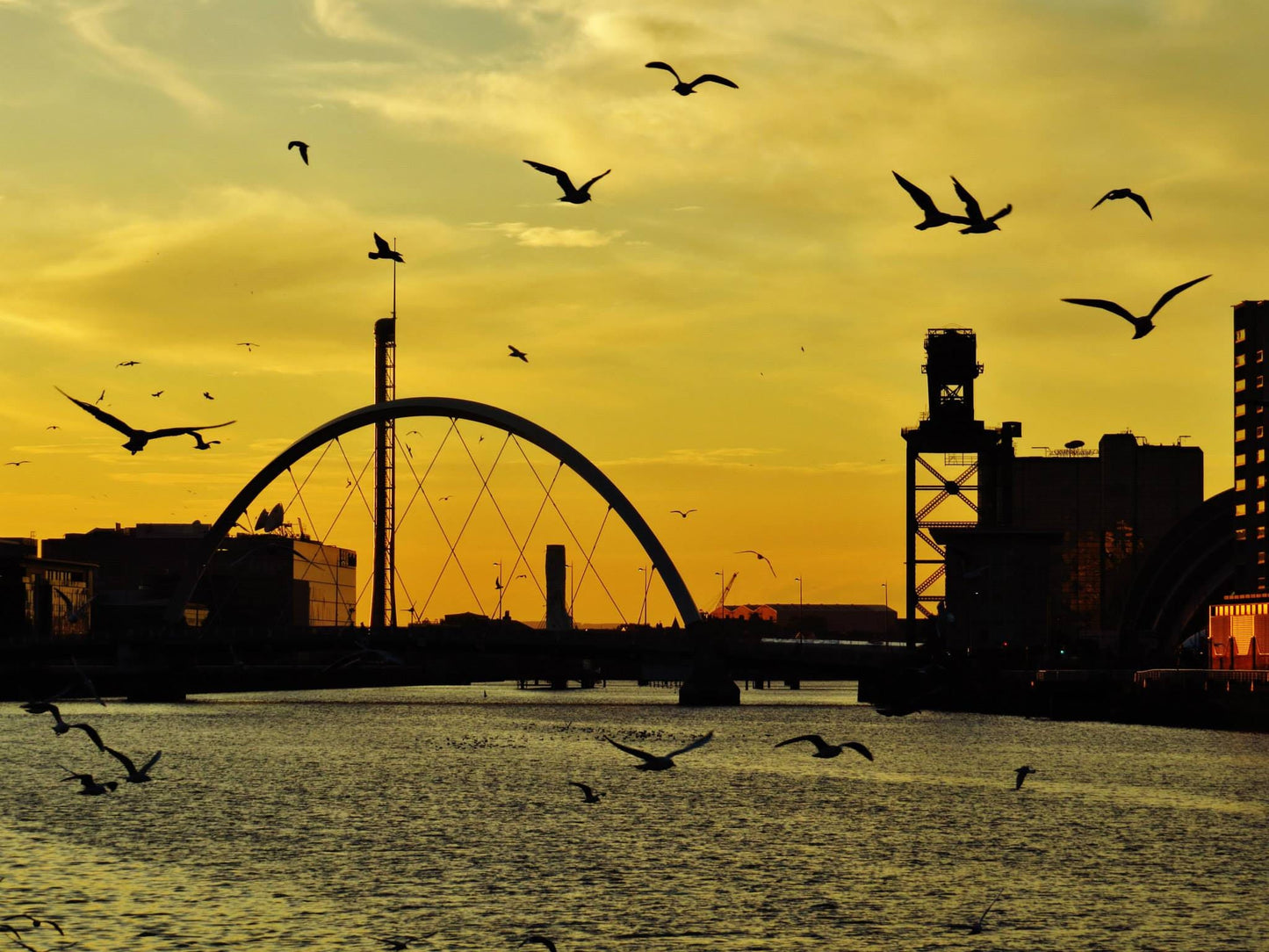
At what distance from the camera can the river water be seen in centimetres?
4547

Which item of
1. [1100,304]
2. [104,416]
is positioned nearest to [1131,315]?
[1100,304]

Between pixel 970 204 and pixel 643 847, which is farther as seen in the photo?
pixel 643 847

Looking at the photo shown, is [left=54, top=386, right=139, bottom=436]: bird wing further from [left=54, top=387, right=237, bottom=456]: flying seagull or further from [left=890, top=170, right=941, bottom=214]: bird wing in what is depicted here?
[left=890, top=170, right=941, bottom=214]: bird wing

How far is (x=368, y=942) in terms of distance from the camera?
43.2 meters

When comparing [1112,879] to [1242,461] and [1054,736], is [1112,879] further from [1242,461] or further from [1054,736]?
[1242,461]

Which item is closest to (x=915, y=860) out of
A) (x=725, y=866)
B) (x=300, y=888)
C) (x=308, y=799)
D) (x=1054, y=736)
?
(x=725, y=866)

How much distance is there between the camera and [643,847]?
60969 mm

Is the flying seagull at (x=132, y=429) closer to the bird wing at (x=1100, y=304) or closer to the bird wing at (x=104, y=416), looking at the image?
the bird wing at (x=104, y=416)

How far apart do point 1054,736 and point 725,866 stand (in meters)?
69.5

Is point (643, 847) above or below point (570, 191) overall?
below

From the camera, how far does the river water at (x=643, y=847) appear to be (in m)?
45.5

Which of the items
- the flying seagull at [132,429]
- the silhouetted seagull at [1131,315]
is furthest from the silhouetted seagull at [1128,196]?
the flying seagull at [132,429]

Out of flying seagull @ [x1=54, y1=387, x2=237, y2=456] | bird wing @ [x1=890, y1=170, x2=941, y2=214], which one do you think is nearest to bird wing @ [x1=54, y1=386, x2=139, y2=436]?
flying seagull @ [x1=54, y1=387, x2=237, y2=456]

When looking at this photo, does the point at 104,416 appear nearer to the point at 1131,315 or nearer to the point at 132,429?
the point at 132,429
